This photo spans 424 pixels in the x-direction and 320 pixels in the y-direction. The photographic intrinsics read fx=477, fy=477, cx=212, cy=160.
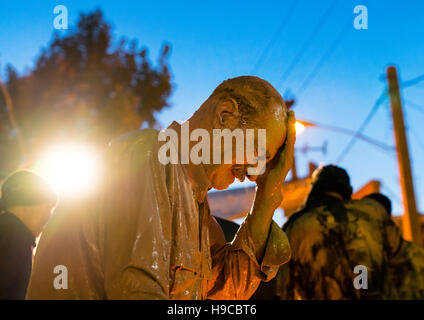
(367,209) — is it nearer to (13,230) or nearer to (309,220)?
(309,220)

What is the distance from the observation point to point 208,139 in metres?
2.30

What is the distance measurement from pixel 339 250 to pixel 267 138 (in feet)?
8.06

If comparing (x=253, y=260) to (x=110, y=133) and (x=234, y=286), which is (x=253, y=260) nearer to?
(x=234, y=286)

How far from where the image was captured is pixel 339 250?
14.3 feet

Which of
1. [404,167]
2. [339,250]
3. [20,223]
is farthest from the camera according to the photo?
[404,167]

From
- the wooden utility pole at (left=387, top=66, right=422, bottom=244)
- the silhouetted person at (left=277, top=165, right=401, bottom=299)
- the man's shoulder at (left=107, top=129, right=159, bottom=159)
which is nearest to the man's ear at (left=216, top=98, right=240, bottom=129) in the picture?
the man's shoulder at (left=107, top=129, right=159, bottom=159)

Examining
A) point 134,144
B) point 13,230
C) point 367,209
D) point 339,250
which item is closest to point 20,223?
point 13,230

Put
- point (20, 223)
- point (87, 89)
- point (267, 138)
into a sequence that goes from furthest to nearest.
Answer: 1. point (87, 89)
2. point (20, 223)
3. point (267, 138)

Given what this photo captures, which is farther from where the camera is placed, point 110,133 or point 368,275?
point 110,133

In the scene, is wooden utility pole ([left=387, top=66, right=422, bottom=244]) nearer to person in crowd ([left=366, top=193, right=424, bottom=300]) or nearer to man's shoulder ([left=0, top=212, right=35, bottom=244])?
person in crowd ([left=366, top=193, right=424, bottom=300])

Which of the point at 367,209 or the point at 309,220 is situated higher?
the point at 367,209

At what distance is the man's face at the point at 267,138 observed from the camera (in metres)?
2.25

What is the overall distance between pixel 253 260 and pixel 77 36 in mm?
13975
